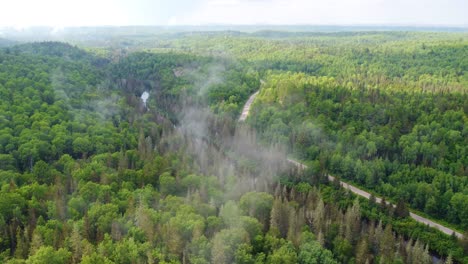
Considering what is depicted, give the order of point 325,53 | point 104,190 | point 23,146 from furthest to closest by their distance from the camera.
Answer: point 325,53 → point 23,146 → point 104,190

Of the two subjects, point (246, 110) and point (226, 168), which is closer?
point (226, 168)

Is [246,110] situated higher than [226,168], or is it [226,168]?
[226,168]

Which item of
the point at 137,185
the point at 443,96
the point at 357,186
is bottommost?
the point at 357,186

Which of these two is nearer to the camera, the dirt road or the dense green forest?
the dense green forest

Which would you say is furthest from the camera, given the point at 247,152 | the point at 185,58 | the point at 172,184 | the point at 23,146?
the point at 185,58

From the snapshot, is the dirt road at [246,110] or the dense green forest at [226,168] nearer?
the dense green forest at [226,168]

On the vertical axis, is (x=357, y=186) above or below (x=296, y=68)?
below

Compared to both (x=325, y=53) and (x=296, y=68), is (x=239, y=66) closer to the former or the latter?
(x=296, y=68)

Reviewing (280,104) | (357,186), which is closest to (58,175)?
(357,186)
